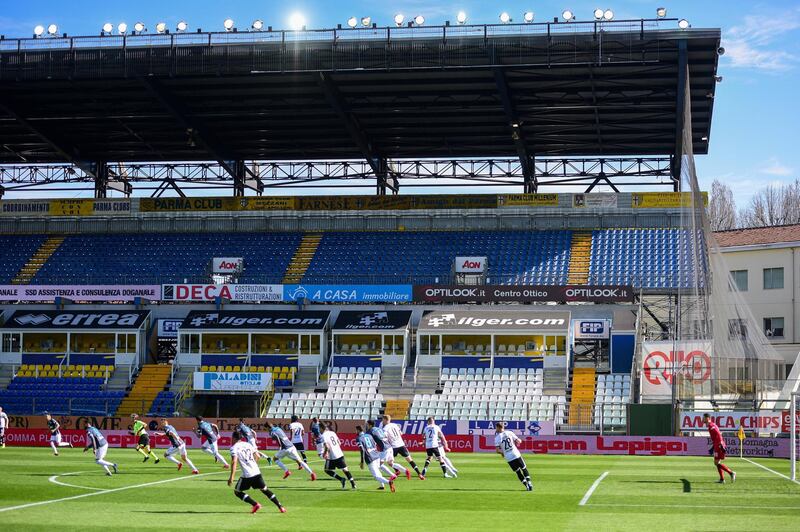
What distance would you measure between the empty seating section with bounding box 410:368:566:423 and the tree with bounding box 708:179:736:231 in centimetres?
5149

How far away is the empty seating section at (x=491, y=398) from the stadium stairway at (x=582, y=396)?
825 millimetres

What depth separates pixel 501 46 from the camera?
56.7 metres

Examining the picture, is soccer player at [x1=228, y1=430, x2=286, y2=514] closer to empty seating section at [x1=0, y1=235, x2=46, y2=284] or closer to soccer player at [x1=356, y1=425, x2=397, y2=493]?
soccer player at [x1=356, y1=425, x2=397, y2=493]

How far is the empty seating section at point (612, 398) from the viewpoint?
171 ft

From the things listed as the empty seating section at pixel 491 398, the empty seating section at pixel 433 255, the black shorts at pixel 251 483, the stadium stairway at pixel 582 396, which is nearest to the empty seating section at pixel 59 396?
the empty seating section at pixel 433 255

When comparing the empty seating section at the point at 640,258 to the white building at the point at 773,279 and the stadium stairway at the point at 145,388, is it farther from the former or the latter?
the stadium stairway at the point at 145,388

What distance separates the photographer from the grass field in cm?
2278

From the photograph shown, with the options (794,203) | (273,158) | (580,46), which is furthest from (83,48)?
(794,203)

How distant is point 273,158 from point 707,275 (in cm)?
3312

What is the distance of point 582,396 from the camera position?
56.3m

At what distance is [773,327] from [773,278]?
11.2 ft

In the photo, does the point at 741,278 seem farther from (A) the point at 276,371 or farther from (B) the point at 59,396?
(B) the point at 59,396

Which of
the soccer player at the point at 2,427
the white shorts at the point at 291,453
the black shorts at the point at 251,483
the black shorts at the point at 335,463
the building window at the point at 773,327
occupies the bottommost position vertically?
the soccer player at the point at 2,427

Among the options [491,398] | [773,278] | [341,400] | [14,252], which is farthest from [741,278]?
[14,252]
